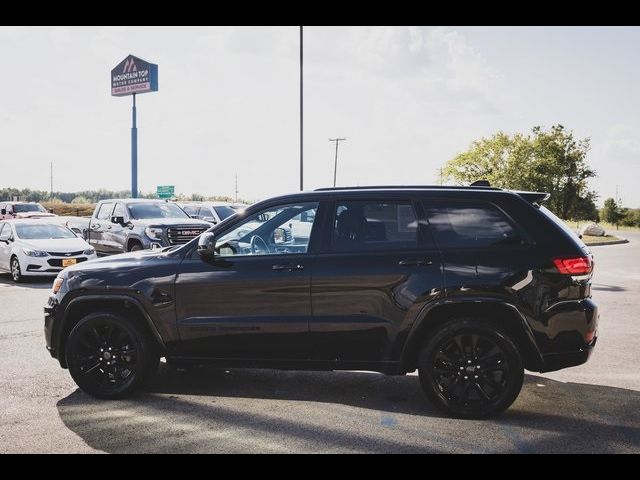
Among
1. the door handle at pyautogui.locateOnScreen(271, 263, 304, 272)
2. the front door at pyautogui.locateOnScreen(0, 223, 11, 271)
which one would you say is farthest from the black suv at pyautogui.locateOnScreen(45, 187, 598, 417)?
the front door at pyautogui.locateOnScreen(0, 223, 11, 271)

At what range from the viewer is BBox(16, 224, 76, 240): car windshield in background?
15.9m

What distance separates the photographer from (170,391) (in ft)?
19.2

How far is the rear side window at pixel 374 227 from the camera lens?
525 centimetres

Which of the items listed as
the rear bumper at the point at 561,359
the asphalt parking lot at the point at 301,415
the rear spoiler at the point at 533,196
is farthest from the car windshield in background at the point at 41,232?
the rear bumper at the point at 561,359

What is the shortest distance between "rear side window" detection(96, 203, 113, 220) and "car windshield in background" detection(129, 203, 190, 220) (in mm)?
868

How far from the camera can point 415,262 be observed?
16.8 feet

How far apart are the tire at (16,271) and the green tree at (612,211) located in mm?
65742

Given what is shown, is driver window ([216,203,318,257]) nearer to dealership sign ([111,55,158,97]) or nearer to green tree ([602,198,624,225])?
dealership sign ([111,55,158,97])

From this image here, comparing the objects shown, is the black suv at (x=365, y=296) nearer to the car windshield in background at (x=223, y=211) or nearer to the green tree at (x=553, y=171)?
the car windshield in background at (x=223, y=211)

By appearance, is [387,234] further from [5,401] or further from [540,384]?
[5,401]

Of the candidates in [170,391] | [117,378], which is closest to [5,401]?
[117,378]

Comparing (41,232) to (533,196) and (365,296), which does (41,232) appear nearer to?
(365,296)

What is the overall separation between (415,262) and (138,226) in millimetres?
11751
